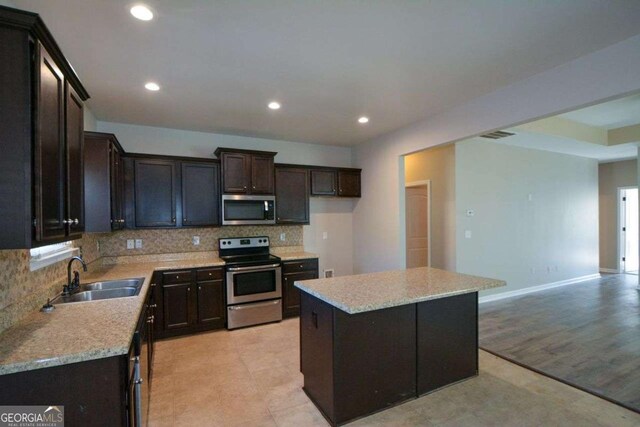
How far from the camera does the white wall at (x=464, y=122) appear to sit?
7.73ft

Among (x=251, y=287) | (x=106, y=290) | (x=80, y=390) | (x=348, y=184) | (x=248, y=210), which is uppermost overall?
(x=348, y=184)

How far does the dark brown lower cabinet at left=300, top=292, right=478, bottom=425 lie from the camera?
7.06ft

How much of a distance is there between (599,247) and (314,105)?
848cm

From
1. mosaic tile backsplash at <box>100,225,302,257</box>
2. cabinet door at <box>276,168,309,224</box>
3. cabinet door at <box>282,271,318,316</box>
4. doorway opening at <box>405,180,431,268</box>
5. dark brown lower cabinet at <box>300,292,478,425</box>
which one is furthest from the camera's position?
doorway opening at <box>405,180,431,268</box>

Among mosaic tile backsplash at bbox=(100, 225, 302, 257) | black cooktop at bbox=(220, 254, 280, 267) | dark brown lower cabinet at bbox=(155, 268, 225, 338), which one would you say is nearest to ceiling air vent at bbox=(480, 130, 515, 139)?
mosaic tile backsplash at bbox=(100, 225, 302, 257)

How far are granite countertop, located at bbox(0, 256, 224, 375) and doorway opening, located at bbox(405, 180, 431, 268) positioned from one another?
463 centimetres

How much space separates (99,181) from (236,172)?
163 centimetres

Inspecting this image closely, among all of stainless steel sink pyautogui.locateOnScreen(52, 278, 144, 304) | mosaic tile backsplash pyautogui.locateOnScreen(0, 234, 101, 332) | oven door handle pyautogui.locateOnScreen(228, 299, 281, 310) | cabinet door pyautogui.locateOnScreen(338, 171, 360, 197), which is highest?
cabinet door pyautogui.locateOnScreen(338, 171, 360, 197)

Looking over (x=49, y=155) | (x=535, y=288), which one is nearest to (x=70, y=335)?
(x=49, y=155)

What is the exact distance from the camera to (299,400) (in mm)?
2467

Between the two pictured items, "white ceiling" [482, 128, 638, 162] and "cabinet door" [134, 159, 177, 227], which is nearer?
"cabinet door" [134, 159, 177, 227]

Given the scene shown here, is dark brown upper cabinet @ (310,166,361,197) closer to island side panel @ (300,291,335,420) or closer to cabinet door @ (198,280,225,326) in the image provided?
cabinet door @ (198,280,225,326)

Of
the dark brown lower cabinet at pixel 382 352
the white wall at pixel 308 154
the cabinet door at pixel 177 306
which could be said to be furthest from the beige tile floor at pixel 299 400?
the white wall at pixel 308 154

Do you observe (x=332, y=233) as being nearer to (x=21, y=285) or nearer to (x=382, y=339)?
(x=382, y=339)
